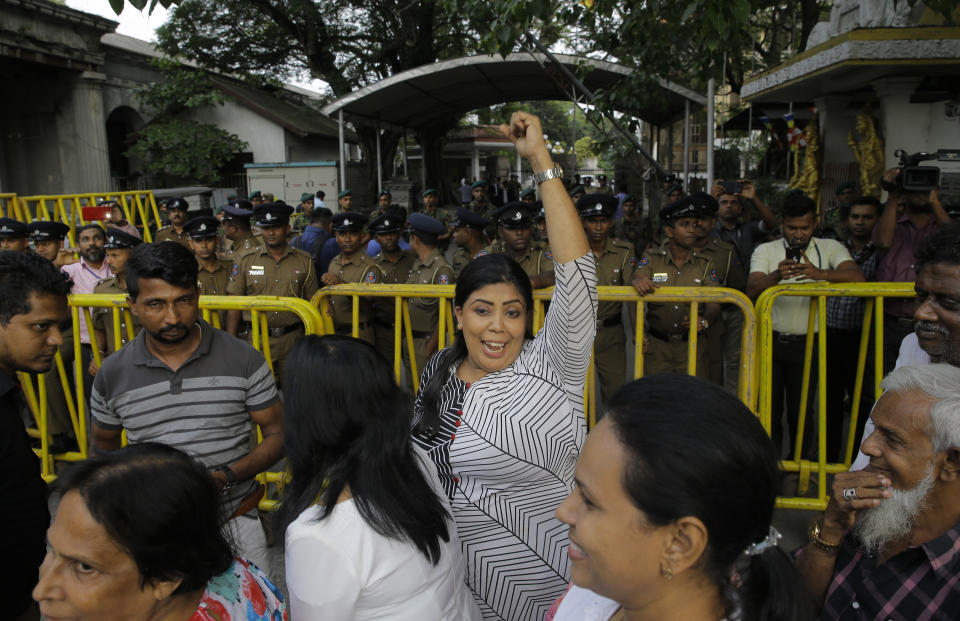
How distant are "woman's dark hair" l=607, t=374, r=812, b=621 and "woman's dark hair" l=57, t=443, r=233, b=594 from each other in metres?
0.93

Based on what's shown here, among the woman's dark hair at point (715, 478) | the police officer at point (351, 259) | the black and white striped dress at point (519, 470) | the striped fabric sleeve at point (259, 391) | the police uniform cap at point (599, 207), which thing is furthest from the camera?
the police officer at point (351, 259)

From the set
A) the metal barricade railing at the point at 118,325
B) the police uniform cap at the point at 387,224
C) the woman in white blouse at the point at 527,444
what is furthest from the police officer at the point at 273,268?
the woman in white blouse at the point at 527,444

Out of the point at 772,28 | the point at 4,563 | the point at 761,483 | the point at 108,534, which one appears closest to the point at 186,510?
the point at 108,534

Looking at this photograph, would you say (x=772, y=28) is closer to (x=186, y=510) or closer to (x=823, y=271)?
(x=823, y=271)

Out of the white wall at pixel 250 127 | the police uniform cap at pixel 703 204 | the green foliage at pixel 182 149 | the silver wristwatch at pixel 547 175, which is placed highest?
the white wall at pixel 250 127

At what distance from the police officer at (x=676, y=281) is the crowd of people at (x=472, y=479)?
1.15m

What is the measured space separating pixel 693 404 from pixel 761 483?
18 centimetres

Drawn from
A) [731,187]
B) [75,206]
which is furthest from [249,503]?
[75,206]

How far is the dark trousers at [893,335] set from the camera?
13.5ft

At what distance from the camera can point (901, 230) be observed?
4.47 metres

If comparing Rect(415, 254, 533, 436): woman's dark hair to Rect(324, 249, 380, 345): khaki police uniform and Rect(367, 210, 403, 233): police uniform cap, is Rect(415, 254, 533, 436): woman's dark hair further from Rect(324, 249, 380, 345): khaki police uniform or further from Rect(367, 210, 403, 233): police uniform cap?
Rect(367, 210, 403, 233): police uniform cap

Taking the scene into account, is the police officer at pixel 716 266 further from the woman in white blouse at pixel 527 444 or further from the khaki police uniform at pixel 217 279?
the khaki police uniform at pixel 217 279

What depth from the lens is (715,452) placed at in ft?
3.55

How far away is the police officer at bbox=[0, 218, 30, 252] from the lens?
19.4 ft
